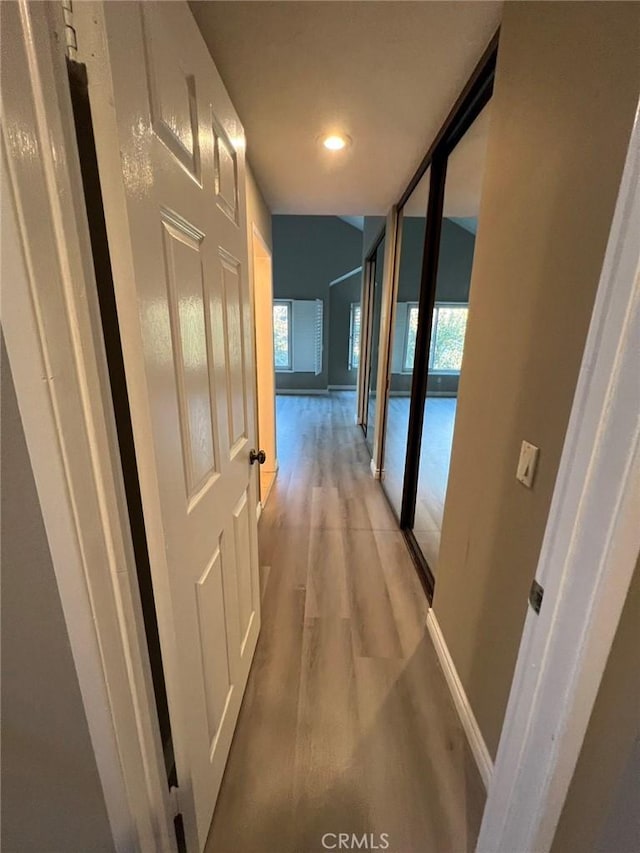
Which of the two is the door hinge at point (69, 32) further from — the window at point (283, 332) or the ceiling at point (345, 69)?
the window at point (283, 332)

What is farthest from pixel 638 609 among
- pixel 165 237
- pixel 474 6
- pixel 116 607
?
pixel 474 6

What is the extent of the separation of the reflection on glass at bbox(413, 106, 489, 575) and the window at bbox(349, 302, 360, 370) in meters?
2.34

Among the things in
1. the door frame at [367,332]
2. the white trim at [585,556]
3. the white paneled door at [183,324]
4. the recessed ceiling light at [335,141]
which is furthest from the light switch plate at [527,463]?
the door frame at [367,332]

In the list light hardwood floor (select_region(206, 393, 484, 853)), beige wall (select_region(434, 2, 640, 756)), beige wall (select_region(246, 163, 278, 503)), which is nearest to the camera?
beige wall (select_region(434, 2, 640, 756))

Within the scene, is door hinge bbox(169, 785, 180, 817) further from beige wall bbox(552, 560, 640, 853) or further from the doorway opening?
beige wall bbox(552, 560, 640, 853)

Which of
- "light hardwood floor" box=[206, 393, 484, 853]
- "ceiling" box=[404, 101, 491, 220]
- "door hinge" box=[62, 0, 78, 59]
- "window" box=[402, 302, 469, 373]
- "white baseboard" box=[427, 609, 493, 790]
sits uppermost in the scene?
"ceiling" box=[404, 101, 491, 220]

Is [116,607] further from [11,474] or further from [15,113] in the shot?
[15,113]

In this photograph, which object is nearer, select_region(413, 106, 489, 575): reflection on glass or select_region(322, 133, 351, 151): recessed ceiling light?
select_region(322, 133, 351, 151): recessed ceiling light

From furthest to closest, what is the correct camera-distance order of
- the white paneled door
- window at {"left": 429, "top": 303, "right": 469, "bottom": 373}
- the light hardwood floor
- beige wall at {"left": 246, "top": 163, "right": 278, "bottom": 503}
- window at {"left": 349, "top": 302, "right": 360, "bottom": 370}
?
window at {"left": 349, "top": 302, "right": 360, "bottom": 370} → window at {"left": 429, "top": 303, "right": 469, "bottom": 373} → beige wall at {"left": 246, "top": 163, "right": 278, "bottom": 503} → the light hardwood floor → the white paneled door

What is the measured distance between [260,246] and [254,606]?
249 cm

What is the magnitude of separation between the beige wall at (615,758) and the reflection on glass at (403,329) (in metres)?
1.83

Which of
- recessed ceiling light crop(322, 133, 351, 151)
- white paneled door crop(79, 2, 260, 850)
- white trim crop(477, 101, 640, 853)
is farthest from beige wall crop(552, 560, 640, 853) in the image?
recessed ceiling light crop(322, 133, 351, 151)

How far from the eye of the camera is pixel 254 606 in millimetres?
1566

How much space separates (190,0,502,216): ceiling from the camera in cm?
111
